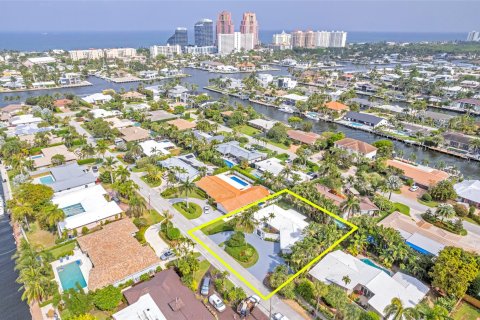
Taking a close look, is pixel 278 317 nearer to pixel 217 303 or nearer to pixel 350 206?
pixel 217 303

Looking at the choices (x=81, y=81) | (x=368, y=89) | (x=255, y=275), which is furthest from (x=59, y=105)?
(x=368, y=89)

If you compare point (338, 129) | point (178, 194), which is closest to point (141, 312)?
point (178, 194)

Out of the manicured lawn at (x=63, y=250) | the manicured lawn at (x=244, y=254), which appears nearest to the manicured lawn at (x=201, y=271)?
the manicured lawn at (x=244, y=254)

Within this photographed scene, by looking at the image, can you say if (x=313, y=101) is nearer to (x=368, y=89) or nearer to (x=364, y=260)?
(x=368, y=89)

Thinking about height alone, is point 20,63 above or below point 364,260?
above

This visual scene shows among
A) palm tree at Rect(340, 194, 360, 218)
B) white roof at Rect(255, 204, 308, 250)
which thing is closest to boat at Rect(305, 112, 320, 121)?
white roof at Rect(255, 204, 308, 250)

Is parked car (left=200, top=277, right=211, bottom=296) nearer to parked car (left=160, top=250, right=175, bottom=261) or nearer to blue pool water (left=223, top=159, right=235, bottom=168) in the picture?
parked car (left=160, top=250, right=175, bottom=261)
